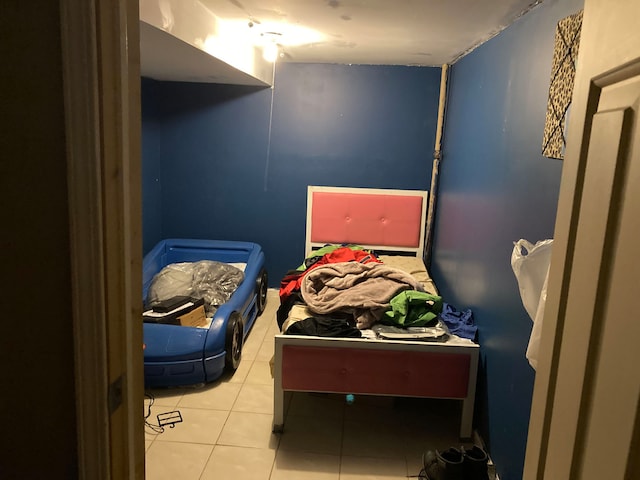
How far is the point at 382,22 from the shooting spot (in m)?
2.61

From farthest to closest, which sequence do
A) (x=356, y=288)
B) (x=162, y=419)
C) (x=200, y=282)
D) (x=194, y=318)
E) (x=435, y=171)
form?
(x=435, y=171) → (x=200, y=282) → (x=194, y=318) → (x=356, y=288) → (x=162, y=419)

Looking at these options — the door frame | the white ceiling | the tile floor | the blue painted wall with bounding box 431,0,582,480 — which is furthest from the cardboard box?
the door frame

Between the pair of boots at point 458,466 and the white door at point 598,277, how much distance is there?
1111 millimetres

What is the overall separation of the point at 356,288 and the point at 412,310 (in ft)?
1.13

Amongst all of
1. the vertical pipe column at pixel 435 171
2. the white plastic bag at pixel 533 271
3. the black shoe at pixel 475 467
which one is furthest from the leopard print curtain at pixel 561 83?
the vertical pipe column at pixel 435 171

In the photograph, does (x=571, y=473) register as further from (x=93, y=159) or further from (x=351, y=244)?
(x=351, y=244)

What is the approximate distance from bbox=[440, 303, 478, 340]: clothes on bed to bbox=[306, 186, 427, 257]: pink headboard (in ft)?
4.43

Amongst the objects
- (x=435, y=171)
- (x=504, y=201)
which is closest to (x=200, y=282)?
(x=435, y=171)

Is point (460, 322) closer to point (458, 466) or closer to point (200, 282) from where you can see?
point (458, 466)

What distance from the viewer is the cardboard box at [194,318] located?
10.5 ft

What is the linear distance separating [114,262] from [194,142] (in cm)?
374

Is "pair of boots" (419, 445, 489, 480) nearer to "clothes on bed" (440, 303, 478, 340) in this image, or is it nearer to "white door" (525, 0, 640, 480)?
"clothes on bed" (440, 303, 478, 340)

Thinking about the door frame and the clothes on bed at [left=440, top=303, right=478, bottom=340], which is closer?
the door frame

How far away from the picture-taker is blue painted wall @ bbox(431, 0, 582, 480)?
193 centimetres
